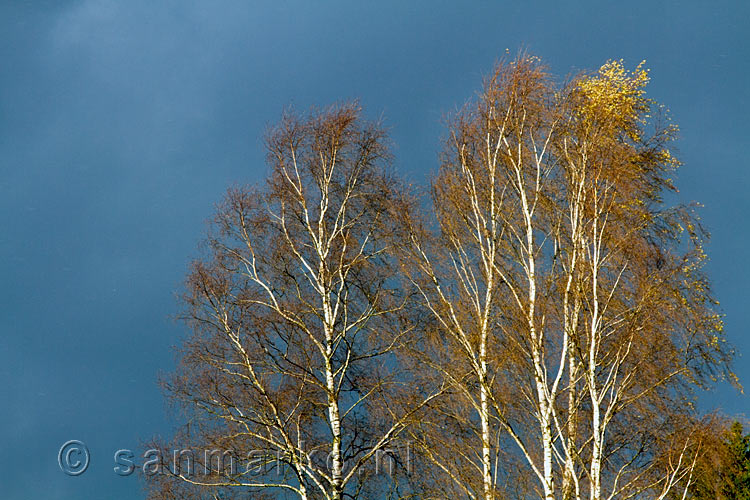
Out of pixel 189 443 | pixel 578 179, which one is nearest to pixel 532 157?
pixel 578 179

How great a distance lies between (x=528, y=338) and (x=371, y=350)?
3892 mm

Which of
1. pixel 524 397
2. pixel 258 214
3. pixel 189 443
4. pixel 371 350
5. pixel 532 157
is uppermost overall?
pixel 258 214

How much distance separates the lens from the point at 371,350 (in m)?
14.6

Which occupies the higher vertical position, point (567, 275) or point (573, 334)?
point (567, 275)

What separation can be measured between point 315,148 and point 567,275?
608 cm

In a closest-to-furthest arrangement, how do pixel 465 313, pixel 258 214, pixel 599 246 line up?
pixel 599 246
pixel 465 313
pixel 258 214

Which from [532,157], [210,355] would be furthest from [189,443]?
[532,157]

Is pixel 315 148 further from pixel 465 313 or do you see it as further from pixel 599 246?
pixel 599 246

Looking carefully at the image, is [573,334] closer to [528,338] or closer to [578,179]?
[528,338]

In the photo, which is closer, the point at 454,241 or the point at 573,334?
the point at 573,334

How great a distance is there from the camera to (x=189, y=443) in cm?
1380

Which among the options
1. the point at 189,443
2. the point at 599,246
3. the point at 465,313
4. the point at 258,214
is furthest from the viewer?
the point at 258,214

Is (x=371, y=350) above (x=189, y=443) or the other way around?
above

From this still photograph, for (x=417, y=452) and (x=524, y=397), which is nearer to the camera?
(x=524, y=397)
